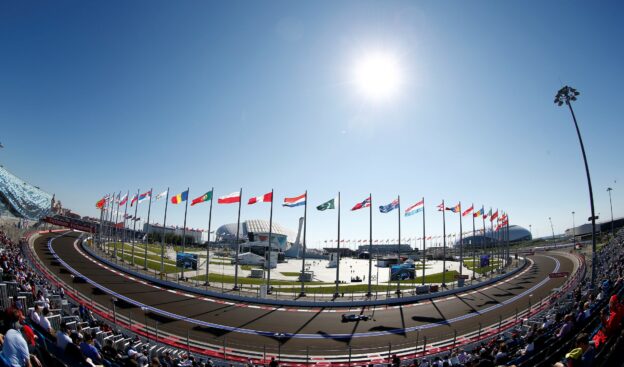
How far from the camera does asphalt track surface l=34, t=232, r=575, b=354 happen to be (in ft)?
66.4

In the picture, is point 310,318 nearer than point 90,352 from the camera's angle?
No

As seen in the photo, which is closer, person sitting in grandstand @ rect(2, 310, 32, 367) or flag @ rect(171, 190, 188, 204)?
person sitting in grandstand @ rect(2, 310, 32, 367)

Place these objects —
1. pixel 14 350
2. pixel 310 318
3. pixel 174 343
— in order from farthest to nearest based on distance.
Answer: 1. pixel 310 318
2. pixel 174 343
3. pixel 14 350

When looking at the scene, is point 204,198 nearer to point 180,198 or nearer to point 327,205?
point 180,198

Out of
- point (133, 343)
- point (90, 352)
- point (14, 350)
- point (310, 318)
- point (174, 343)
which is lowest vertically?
point (310, 318)

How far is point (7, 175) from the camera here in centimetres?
13588

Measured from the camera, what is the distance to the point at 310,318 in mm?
26188

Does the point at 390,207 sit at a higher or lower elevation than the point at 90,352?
higher

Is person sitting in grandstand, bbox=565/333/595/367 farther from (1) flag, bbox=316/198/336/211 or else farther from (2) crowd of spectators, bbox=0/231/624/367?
(1) flag, bbox=316/198/336/211

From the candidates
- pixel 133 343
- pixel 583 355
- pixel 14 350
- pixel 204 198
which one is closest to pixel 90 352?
pixel 14 350

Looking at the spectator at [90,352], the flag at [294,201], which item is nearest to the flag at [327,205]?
the flag at [294,201]

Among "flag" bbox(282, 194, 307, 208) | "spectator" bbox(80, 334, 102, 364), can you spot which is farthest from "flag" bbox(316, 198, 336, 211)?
"spectator" bbox(80, 334, 102, 364)

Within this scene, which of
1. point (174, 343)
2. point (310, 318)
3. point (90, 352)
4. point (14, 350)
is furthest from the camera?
point (310, 318)

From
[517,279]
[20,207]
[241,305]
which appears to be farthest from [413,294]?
[20,207]
